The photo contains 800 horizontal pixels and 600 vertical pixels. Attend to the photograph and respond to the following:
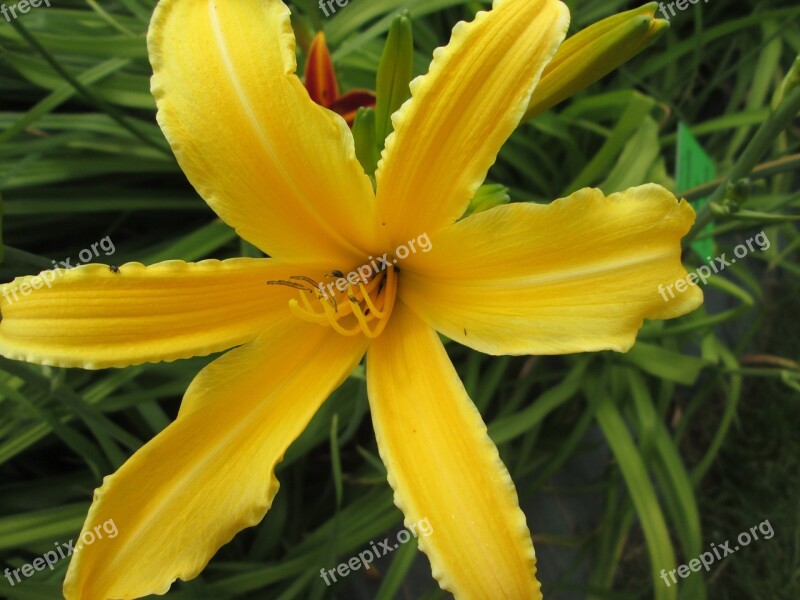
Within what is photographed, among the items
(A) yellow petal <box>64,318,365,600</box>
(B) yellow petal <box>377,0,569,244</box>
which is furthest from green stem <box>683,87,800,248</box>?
(A) yellow petal <box>64,318,365,600</box>

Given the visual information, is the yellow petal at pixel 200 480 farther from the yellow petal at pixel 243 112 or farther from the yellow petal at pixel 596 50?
the yellow petal at pixel 596 50

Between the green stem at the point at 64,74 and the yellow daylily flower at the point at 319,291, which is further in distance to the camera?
the green stem at the point at 64,74

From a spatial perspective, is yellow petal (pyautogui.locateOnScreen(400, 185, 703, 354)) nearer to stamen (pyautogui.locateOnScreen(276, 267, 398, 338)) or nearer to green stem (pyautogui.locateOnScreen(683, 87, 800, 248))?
stamen (pyautogui.locateOnScreen(276, 267, 398, 338))

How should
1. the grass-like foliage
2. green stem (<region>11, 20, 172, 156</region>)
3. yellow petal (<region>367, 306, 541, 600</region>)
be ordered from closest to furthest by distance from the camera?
yellow petal (<region>367, 306, 541, 600</region>)
green stem (<region>11, 20, 172, 156</region>)
the grass-like foliage

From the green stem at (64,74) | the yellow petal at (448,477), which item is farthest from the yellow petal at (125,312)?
the green stem at (64,74)

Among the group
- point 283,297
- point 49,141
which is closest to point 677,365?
point 283,297

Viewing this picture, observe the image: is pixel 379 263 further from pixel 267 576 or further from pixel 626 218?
pixel 267 576
